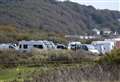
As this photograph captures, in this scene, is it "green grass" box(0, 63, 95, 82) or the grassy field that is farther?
"green grass" box(0, 63, 95, 82)

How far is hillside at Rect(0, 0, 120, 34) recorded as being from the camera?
119938 mm

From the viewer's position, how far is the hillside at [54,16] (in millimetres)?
119938

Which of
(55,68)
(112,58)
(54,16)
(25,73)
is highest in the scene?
(55,68)

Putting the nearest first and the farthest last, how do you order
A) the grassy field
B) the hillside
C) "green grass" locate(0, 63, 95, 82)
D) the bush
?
the grassy field
"green grass" locate(0, 63, 95, 82)
the bush
the hillside

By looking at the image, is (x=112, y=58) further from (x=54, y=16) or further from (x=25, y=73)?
(x=54, y=16)

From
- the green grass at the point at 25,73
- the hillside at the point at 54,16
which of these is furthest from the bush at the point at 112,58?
the hillside at the point at 54,16

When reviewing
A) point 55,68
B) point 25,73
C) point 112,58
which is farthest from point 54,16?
point 25,73

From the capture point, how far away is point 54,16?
133m

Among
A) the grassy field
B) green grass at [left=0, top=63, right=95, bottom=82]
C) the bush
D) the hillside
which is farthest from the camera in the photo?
the hillside

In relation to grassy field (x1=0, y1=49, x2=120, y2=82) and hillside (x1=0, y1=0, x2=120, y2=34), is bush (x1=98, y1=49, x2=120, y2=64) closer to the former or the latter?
grassy field (x1=0, y1=49, x2=120, y2=82)

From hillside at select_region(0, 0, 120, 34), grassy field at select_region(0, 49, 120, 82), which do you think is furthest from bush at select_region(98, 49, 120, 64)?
hillside at select_region(0, 0, 120, 34)

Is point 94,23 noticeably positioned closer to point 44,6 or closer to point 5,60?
point 44,6

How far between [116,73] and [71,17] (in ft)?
398

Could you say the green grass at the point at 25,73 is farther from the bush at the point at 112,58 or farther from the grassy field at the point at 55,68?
the bush at the point at 112,58
